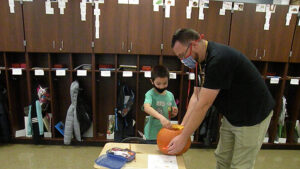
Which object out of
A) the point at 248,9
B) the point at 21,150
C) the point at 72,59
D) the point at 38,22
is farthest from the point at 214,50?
the point at 21,150

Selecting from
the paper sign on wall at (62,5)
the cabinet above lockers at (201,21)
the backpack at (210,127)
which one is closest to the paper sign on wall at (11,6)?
the paper sign on wall at (62,5)

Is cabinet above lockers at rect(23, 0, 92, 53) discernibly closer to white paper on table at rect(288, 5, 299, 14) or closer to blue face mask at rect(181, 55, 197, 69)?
blue face mask at rect(181, 55, 197, 69)

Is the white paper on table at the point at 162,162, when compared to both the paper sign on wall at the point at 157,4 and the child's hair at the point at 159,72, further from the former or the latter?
the paper sign on wall at the point at 157,4

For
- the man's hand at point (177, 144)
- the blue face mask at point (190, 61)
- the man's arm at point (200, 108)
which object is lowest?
the man's hand at point (177, 144)

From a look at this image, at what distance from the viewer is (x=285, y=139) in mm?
3098

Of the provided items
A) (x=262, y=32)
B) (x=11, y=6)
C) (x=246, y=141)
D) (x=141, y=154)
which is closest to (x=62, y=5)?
(x=11, y=6)

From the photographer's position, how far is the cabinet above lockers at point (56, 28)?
8.75 feet

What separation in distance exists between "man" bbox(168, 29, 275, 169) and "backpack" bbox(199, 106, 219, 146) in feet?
4.92

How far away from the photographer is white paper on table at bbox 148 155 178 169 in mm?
1109

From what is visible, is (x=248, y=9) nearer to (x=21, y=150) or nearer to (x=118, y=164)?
(x=118, y=164)

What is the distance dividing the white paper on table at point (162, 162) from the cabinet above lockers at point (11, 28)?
2.59m

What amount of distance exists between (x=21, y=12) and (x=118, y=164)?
268 centimetres

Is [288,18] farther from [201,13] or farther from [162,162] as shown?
[162,162]

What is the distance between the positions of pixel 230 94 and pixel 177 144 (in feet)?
1.60
